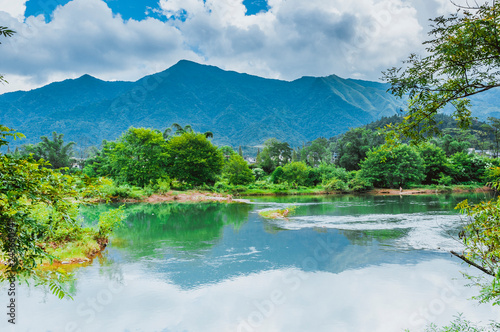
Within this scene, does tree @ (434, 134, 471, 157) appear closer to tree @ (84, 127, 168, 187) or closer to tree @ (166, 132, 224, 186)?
tree @ (166, 132, 224, 186)

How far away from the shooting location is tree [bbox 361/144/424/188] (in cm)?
4781

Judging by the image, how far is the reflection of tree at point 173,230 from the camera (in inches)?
588

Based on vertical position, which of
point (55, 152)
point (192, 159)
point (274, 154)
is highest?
point (274, 154)

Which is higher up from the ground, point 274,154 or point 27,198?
point 274,154

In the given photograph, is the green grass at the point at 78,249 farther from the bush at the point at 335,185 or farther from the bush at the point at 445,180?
the bush at the point at 445,180

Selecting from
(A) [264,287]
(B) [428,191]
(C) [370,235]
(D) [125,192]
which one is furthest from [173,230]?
(B) [428,191]

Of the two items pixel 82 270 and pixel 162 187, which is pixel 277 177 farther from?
pixel 82 270

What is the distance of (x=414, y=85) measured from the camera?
4742 mm

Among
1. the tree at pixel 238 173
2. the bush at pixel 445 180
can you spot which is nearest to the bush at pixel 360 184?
the bush at pixel 445 180

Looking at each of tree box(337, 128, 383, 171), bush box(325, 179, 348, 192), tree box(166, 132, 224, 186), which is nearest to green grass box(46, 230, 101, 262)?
tree box(166, 132, 224, 186)

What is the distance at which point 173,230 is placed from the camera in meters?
18.9

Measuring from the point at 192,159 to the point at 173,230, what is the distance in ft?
82.5

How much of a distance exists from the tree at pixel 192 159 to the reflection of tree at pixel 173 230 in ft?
55.7

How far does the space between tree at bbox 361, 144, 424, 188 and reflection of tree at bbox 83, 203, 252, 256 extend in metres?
31.2
